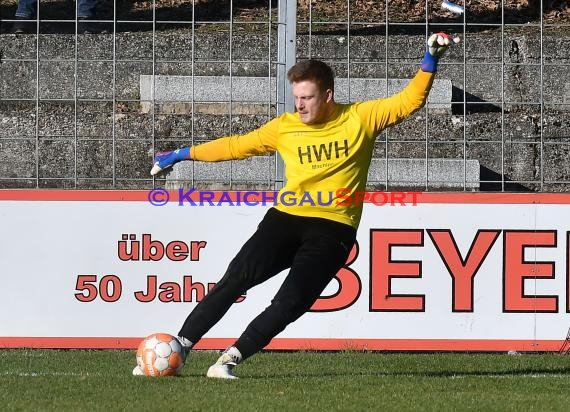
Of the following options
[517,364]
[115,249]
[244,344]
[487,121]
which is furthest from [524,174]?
[244,344]

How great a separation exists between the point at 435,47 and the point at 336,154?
0.84 meters

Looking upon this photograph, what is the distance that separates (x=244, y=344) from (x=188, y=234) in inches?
98.3

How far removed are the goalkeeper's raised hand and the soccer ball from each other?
2.13 metres

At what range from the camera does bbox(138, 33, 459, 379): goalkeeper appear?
7246 millimetres

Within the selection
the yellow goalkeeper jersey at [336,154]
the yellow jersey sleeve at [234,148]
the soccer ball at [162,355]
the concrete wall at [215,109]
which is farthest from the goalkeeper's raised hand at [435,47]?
the concrete wall at [215,109]

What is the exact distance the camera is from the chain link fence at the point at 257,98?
1057cm

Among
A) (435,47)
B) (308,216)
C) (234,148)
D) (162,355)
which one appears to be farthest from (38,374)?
(435,47)

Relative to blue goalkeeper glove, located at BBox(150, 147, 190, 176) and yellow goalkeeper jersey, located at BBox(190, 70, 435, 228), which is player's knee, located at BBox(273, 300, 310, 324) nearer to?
yellow goalkeeper jersey, located at BBox(190, 70, 435, 228)

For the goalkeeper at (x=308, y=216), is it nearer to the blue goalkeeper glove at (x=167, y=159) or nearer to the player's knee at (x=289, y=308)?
the player's knee at (x=289, y=308)

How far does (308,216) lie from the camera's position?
290 inches

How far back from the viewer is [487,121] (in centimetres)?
1230

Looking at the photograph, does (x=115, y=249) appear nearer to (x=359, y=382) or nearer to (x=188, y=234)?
(x=188, y=234)

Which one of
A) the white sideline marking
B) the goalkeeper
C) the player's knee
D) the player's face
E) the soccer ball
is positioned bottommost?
the white sideline marking

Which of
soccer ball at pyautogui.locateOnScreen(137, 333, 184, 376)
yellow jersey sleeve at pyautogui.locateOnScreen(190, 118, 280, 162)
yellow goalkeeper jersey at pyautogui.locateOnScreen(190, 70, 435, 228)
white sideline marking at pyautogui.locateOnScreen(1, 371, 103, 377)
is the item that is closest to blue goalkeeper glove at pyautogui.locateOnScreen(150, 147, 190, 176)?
yellow jersey sleeve at pyautogui.locateOnScreen(190, 118, 280, 162)
